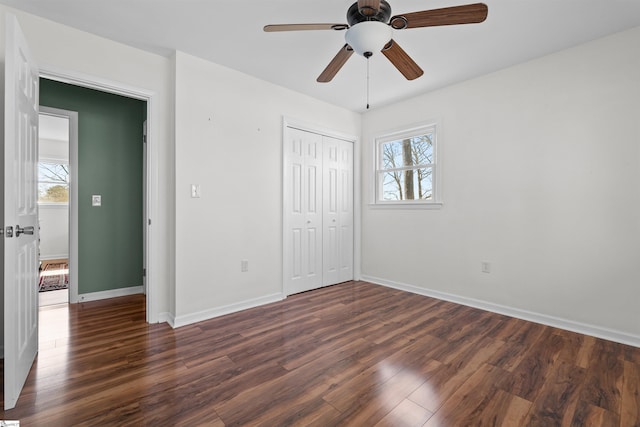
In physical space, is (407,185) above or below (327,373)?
above

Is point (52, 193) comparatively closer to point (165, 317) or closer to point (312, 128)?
point (165, 317)

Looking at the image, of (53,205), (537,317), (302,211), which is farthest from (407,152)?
(53,205)

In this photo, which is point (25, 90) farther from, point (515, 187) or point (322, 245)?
point (515, 187)

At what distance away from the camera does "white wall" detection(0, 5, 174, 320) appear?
7.55ft

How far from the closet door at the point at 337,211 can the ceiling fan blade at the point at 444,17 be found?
236 centimetres

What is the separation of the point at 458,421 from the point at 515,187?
2361mm

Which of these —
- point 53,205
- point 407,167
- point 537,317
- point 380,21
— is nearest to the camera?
point 380,21

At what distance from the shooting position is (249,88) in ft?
10.7

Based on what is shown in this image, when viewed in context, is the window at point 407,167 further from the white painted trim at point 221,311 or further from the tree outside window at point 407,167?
the white painted trim at point 221,311

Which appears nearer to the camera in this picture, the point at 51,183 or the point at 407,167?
the point at 407,167

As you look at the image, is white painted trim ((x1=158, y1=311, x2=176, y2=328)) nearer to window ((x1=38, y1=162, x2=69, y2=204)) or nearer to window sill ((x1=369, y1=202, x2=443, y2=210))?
window sill ((x1=369, y1=202, x2=443, y2=210))

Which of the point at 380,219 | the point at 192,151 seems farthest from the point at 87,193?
the point at 380,219

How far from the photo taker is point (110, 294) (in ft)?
11.9

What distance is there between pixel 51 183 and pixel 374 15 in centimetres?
751
